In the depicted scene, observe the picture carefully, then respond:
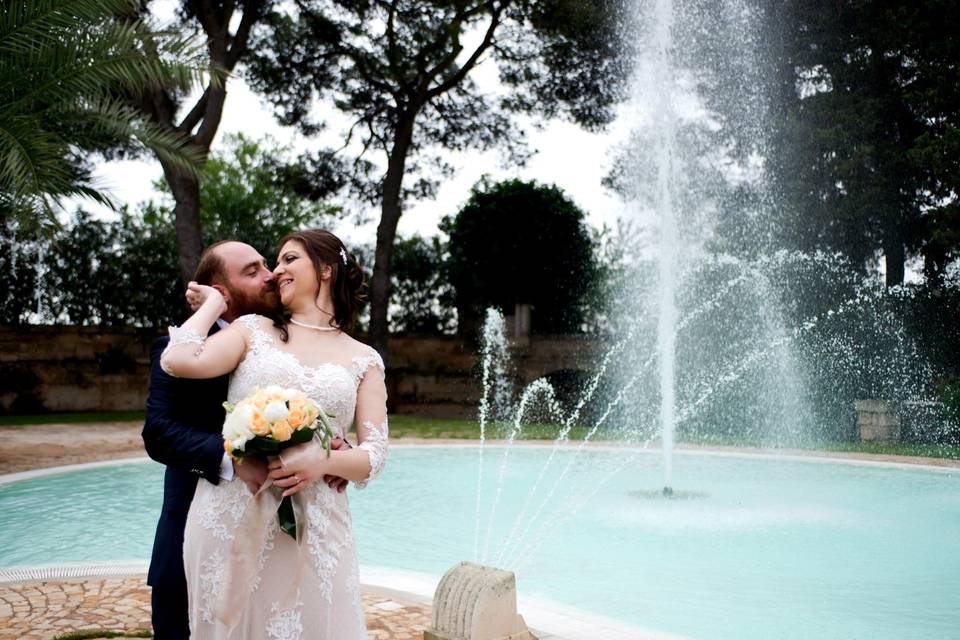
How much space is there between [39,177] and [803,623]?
826cm

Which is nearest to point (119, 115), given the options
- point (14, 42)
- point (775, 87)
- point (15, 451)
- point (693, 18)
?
point (14, 42)

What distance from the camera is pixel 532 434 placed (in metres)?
16.1

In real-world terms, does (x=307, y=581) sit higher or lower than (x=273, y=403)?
lower

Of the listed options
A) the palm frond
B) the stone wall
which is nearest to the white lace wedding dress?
the palm frond

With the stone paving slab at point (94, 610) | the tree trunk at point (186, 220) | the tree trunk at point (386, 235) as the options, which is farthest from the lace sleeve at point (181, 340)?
the tree trunk at point (386, 235)

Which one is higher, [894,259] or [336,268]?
[894,259]

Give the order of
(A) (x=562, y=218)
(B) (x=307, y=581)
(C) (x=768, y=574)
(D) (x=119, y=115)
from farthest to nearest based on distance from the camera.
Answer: (A) (x=562, y=218), (D) (x=119, y=115), (C) (x=768, y=574), (B) (x=307, y=581)

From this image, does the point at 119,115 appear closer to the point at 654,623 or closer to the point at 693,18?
the point at 654,623

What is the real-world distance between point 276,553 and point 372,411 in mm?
494

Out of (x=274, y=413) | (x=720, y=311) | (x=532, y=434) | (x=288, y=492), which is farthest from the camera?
(x=720, y=311)

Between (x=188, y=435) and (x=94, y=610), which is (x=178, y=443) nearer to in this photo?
(x=188, y=435)

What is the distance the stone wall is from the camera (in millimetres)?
19062

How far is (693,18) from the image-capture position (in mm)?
19703

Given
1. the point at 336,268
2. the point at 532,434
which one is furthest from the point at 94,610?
the point at 532,434
